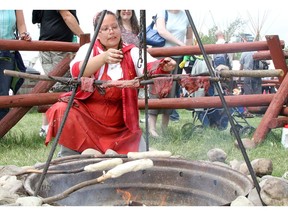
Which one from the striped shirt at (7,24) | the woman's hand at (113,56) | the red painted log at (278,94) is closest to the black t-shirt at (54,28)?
the striped shirt at (7,24)

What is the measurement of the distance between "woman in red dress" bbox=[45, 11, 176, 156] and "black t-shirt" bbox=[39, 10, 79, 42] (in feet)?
5.41

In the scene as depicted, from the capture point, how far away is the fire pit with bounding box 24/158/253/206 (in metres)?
2.35

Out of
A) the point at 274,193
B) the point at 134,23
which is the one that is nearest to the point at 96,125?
the point at 274,193

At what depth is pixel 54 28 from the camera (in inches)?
184

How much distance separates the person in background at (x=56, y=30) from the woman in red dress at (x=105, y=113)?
5.20ft

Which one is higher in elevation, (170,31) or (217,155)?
→ (170,31)

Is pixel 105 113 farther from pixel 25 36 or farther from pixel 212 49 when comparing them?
pixel 212 49

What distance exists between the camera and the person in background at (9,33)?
4.20 metres

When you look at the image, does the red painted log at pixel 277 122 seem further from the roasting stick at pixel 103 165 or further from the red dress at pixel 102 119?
the roasting stick at pixel 103 165

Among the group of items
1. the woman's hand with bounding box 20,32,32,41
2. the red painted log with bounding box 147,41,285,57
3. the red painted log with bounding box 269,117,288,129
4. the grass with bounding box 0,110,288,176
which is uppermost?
the woman's hand with bounding box 20,32,32,41

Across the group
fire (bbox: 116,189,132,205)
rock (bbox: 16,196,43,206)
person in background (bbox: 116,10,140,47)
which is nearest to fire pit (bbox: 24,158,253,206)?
fire (bbox: 116,189,132,205)

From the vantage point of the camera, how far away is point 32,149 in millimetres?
4246

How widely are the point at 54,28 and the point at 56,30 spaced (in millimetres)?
26

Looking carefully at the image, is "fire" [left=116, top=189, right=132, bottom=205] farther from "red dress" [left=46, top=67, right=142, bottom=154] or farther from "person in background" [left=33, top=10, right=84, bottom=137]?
"person in background" [left=33, top=10, right=84, bottom=137]
